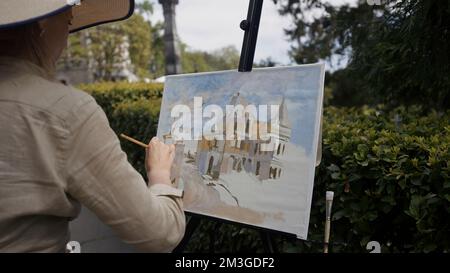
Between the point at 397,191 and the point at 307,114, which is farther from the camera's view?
the point at 397,191

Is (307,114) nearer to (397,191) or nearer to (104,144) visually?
(397,191)

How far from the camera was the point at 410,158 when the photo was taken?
243 cm

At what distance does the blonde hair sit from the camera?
4.33 feet

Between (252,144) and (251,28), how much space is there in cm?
56

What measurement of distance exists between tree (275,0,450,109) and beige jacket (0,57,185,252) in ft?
8.74

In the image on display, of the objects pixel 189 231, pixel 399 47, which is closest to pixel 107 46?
pixel 399 47

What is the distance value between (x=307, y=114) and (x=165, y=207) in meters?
1.04

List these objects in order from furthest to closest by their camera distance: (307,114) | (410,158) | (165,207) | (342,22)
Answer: (342,22) → (410,158) → (307,114) → (165,207)

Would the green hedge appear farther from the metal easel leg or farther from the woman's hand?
the woman's hand

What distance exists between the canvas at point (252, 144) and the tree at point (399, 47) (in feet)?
4.84

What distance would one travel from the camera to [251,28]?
234 cm

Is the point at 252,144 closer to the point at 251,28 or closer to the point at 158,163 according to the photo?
the point at 251,28

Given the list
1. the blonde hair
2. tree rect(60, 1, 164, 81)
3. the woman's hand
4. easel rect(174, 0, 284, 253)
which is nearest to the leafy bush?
easel rect(174, 0, 284, 253)
